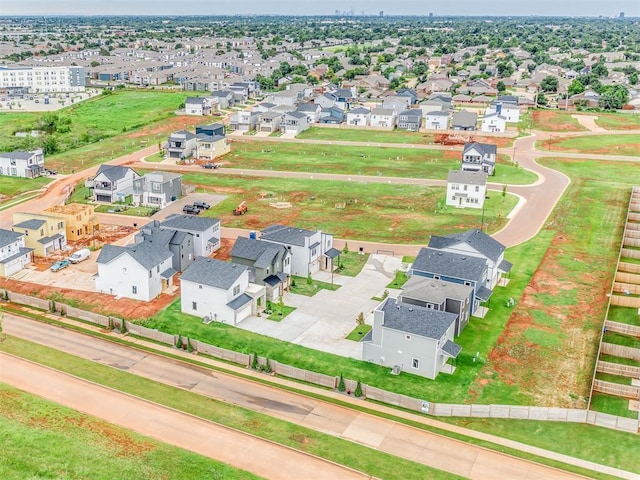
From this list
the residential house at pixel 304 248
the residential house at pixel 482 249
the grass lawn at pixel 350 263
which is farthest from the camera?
the grass lawn at pixel 350 263

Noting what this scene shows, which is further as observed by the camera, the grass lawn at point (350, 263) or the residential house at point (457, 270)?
the grass lawn at point (350, 263)

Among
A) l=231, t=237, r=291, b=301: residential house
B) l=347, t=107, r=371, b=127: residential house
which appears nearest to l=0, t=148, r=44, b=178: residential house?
l=231, t=237, r=291, b=301: residential house

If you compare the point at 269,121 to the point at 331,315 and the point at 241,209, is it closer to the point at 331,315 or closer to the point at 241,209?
the point at 241,209

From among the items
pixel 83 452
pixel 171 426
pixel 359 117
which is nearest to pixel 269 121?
pixel 359 117

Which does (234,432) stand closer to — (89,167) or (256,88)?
(89,167)

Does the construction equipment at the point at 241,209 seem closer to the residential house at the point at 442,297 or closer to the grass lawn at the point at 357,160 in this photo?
the grass lawn at the point at 357,160

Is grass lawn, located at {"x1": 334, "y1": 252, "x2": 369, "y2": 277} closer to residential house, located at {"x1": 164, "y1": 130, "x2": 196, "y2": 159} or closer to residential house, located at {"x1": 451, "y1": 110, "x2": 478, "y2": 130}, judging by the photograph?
residential house, located at {"x1": 164, "y1": 130, "x2": 196, "y2": 159}

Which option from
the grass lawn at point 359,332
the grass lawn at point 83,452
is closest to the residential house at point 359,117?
the grass lawn at point 359,332
